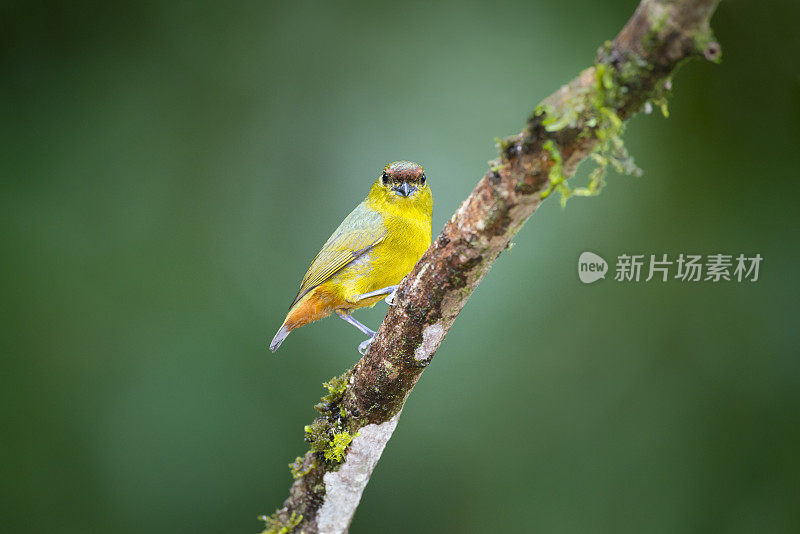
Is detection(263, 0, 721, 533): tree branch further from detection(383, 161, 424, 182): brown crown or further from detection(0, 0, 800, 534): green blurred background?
detection(0, 0, 800, 534): green blurred background

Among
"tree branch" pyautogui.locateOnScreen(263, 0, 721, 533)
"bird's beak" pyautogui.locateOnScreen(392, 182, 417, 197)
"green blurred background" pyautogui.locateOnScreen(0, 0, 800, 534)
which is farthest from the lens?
"green blurred background" pyautogui.locateOnScreen(0, 0, 800, 534)

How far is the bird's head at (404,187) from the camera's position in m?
2.68

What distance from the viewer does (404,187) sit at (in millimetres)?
2670

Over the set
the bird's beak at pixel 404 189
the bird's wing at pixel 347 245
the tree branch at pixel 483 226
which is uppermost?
the bird's beak at pixel 404 189

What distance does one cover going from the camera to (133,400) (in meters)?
4.25

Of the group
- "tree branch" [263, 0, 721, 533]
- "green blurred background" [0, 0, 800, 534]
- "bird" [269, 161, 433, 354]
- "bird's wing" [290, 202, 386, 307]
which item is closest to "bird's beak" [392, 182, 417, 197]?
"bird" [269, 161, 433, 354]

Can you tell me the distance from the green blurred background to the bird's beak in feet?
4.91

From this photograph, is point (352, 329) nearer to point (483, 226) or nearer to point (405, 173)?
point (405, 173)

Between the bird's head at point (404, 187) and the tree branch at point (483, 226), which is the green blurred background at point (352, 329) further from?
the tree branch at point (483, 226)

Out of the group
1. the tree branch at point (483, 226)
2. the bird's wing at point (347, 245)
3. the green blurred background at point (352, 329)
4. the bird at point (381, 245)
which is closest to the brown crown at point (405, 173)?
the bird at point (381, 245)

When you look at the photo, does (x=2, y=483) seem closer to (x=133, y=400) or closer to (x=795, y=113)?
(x=133, y=400)

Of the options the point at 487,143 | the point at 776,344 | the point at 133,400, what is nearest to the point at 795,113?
the point at 776,344

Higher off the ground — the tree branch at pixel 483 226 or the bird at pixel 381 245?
the bird at pixel 381 245

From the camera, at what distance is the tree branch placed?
1.30 meters
